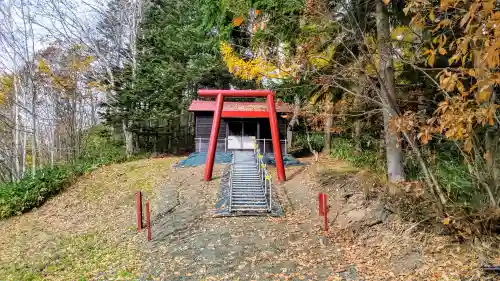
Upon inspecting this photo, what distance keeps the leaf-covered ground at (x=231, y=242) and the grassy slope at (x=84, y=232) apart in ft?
0.18

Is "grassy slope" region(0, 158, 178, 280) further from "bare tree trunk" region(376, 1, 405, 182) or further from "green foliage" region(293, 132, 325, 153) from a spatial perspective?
"green foliage" region(293, 132, 325, 153)

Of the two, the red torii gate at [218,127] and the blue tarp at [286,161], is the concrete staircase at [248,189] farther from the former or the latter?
the blue tarp at [286,161]

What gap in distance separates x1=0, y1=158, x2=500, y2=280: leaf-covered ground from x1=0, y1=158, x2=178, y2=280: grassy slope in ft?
0.18

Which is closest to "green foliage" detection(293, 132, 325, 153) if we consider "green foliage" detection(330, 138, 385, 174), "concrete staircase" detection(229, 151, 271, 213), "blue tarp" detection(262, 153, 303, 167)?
"green foliage" detection(330, 138, 385, 174)

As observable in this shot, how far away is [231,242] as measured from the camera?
9.21 m

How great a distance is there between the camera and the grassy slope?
8.99 meters

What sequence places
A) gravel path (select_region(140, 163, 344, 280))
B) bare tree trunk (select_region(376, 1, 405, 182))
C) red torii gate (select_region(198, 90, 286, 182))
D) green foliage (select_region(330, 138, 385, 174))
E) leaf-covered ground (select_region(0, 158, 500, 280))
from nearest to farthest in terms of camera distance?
1. leaf-covered ground (select_region(0, 158, 500, 280))
2. gravel path (select_region(140, 163, 344, 280))
3. bare tree trunk (select_region(376, 1, 405, 182))
4. green foliage (select_region(330, 138, 385, 174))
5. red torii gate (select_region(198, 90, 286, 182))

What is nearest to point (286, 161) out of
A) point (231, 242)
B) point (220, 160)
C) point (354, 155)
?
point (354, 155)

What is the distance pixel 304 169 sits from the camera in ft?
58.2

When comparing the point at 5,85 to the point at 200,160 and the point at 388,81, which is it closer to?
the point at 200,160

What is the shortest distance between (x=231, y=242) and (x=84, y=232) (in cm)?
641

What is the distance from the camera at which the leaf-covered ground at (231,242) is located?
696 cm

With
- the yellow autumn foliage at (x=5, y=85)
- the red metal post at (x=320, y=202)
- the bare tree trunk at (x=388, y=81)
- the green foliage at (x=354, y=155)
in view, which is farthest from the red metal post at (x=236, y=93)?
the yellow autumn foliage at (x=5, y=85)

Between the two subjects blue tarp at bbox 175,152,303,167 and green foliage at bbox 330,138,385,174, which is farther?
blue tarp at bbox 175,152,303,167
